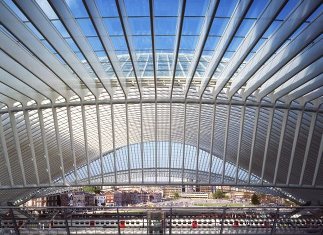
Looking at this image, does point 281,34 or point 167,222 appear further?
point 167,222

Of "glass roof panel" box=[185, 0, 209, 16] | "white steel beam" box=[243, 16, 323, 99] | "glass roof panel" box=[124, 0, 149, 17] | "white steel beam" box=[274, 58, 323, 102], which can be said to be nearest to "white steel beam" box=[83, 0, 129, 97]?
"glass roof panel" box=[124, 0, 149, 17]

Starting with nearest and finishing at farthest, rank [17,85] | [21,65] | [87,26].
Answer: [87,26], [21,65], [17,85]

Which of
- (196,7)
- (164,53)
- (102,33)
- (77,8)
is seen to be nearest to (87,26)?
(102,33)

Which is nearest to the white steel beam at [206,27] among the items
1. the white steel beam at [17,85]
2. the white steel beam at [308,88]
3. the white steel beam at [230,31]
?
the white steel beam at [230,31]

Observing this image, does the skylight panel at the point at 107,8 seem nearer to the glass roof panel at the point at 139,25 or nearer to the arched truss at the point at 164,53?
the arched truss at the point at 164,53

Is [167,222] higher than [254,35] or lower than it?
lower

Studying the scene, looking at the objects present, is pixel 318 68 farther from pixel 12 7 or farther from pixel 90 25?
pixel 12 7

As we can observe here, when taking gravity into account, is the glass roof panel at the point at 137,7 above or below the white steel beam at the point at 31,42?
above

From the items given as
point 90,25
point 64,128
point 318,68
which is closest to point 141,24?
point 90,25

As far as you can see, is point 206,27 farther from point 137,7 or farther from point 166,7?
point 137,7

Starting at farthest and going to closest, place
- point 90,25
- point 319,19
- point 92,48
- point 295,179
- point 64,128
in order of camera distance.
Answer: point 295,179, point 64,128, point 92,48, point 90,25, point 319,19

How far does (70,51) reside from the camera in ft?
62.3

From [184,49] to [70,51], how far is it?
17.3 feet

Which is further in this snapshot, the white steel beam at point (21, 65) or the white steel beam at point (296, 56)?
the white steel beam at point (21, 65)
